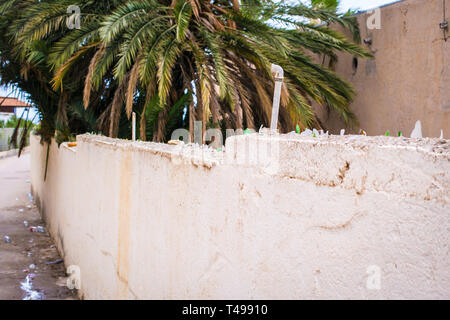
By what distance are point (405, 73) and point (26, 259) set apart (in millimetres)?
6717

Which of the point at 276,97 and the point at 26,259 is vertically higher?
the point at 276,97

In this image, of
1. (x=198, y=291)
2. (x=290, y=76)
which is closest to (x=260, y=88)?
(x=290, y=76)

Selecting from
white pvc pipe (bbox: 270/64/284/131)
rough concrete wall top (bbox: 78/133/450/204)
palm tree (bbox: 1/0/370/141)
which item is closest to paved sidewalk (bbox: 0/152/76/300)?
palm tree (bbox: 1/0/370/141)

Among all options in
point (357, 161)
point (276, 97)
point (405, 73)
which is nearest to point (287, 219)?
Answer: point (357, 161)

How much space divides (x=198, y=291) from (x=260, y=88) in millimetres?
5637

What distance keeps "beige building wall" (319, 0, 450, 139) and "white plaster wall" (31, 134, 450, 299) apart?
18.3 feet

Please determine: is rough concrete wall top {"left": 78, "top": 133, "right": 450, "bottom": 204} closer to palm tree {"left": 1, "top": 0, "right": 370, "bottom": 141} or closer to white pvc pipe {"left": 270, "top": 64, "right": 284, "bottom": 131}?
white pvc pipe {"left": 270, "top": 64, "right": 284, "bottom": 131}

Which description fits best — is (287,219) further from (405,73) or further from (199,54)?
(405,73)

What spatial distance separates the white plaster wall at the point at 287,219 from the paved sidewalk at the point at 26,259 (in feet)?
8.85

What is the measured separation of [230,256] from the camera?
2.51 metres

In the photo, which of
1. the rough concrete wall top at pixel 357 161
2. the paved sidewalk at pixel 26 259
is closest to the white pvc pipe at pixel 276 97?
the rough concrete wall top at pixel 357 161

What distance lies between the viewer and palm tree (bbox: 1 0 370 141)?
24.5ft

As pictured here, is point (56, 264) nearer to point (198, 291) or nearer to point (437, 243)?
point (198, 291)

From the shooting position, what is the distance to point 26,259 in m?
7.84
